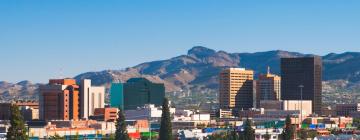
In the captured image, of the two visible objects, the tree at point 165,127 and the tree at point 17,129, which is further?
the tree at point 165,127

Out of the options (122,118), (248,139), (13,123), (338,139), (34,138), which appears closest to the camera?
(13,123)

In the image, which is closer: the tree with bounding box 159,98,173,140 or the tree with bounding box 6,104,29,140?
the tree with bounding box 6,104,29,140

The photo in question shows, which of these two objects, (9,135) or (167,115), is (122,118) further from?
(9,135)

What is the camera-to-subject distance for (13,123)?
8994 cm

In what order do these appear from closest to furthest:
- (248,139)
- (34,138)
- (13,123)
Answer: (13,123) < (248,139) < (34,138)

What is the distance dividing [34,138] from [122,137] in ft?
193

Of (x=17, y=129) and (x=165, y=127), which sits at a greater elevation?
(x=17, y=129)

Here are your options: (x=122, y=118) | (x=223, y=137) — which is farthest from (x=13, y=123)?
(x=223, y=137)

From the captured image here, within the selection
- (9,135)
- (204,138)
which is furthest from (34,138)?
(9,135)

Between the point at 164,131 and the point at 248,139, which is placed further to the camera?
the point at 248,139

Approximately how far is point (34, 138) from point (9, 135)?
108900mm

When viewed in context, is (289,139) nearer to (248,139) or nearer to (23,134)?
(248,139)

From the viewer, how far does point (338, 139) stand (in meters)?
179

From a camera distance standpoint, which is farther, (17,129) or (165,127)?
(165,127)
